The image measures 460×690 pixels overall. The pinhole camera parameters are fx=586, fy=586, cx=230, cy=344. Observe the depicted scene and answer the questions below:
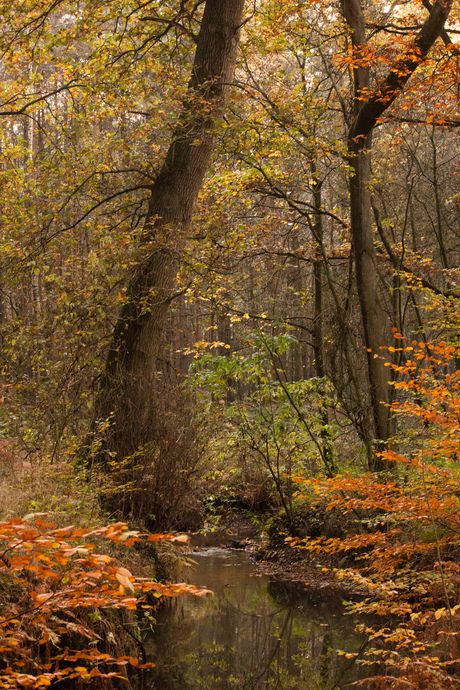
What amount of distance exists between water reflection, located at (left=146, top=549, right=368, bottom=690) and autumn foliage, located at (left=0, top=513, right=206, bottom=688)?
103 cm

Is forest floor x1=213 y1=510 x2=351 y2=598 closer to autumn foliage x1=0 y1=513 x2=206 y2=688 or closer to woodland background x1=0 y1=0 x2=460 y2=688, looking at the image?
woodland background x1=0 y1=0 x2=460 y2=688

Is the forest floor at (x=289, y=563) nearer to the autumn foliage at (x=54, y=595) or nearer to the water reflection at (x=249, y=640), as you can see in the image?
the water reflection at (x=249, y=640)

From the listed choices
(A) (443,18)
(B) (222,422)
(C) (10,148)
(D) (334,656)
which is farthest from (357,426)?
(C) (10,148)

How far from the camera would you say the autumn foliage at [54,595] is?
2.08 meters

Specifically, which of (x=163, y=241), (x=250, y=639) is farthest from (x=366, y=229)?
(x=250, y=639)

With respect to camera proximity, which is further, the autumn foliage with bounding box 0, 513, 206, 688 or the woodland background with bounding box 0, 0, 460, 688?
the woodland background with bounding box 0, 0, 460, 688

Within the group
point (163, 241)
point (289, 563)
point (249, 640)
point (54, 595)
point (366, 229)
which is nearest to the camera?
point (54, 595)

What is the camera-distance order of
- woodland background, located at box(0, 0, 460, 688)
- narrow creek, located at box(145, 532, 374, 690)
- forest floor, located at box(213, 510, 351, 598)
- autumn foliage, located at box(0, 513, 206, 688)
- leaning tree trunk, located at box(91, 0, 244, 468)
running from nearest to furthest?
autumn foliage, located at box(0, 513, 206, 688) < narrow creek, located at box(145, 532, 374, 690) < woodland background, located at box(0, 0, 460, 688) < leaning tree trunk, located at box(91, 0, 244, 468) < forest floor, located at box(213, 510, 351, 598)

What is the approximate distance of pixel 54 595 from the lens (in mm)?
2492

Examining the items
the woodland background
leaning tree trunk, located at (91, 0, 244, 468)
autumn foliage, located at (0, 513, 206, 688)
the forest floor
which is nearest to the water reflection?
the forest floor

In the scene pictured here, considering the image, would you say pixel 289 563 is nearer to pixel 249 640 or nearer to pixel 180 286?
pixel 249 640

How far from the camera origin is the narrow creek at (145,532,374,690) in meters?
5.20

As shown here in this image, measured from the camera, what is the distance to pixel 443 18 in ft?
22.9

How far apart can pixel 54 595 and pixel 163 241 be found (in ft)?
18.0
